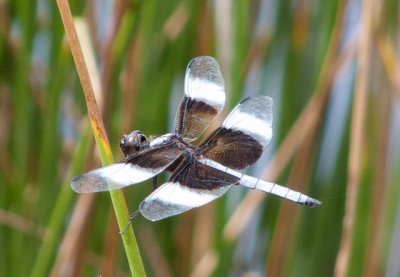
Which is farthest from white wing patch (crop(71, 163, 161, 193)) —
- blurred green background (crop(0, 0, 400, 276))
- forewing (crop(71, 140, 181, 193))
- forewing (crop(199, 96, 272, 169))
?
blurred green background (crop(0, 0, 400, 276))

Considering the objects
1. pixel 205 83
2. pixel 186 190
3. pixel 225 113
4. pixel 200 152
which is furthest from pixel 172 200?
pixel 225 113

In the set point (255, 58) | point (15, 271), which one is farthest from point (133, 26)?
point (15, 271)

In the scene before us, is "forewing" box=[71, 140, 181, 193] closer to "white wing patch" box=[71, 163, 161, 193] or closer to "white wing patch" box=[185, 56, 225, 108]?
"white wing patch" box=[71, 163, 161, 193]

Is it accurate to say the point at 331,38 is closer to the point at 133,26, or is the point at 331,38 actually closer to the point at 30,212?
the point at 133,26

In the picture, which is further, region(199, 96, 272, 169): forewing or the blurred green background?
the blurred green background

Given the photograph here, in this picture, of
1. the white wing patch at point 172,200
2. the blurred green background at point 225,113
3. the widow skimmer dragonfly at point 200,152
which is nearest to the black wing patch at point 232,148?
the widow skimmer dragonfly at point 200,152

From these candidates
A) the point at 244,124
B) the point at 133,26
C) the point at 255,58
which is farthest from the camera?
the point at 255,58

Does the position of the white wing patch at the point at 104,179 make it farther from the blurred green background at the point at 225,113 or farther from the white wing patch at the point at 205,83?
the blurred green background at the point at 225,113
